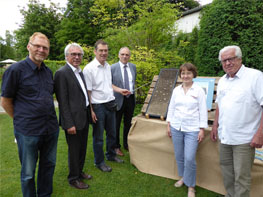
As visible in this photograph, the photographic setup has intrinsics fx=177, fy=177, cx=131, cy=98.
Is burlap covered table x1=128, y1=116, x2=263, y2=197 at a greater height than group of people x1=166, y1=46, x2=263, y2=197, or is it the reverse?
group of people x1=166, y1=46, x2=263, y2=197

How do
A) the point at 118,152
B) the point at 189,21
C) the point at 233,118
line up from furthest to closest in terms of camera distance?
1. the point at 189,21
2. the point at 118,152
3. the point at 233,118

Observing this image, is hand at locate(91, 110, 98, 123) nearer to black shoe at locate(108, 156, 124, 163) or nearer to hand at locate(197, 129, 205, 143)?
black shoe at locate(108, 156, 124, 163)

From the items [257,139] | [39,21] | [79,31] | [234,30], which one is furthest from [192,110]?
[39,21]

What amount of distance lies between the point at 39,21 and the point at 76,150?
23.4 m

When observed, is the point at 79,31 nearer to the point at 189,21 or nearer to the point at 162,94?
the point at 189,21

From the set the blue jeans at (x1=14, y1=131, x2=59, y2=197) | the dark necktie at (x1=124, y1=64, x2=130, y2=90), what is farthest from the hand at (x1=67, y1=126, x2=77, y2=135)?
the dark necktie at (x1=124, y1=64, x2=130, y2=90)

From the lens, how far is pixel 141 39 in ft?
20.7

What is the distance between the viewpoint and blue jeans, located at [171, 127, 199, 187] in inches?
90.7

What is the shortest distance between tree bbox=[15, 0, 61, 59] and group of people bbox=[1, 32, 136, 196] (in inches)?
768

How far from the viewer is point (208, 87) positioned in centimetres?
289

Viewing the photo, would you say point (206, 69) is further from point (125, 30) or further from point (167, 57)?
point (125, 30)

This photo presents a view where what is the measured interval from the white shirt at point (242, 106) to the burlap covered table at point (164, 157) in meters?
0.56

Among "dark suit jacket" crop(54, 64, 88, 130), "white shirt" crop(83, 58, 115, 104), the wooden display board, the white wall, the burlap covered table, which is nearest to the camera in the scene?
→ "dark suit jacket" crop(54, 64, 88, 130)

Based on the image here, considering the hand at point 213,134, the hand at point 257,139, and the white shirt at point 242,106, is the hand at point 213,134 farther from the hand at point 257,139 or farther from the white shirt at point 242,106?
the hand at point 257,139
